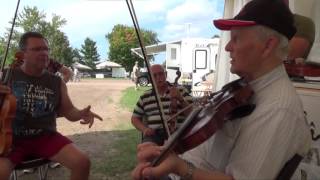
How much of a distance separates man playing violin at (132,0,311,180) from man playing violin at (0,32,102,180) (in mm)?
1900

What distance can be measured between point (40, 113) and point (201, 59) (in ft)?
44.5

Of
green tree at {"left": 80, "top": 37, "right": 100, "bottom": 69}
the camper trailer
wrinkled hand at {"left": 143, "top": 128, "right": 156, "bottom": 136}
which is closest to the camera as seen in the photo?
wrinkled hand at {"left": 143, "top": 128, "right": 156, "bottom": 136}

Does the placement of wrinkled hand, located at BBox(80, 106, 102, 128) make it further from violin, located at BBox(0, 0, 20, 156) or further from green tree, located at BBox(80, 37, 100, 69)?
green tree, located at BBox(80, 37, 100, 69)

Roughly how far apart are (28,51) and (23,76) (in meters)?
0.21

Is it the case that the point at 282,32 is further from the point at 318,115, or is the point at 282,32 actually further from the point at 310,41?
the point at 310,41

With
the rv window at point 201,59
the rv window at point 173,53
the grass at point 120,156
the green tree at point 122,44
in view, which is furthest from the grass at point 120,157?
the green tree at point 122,44

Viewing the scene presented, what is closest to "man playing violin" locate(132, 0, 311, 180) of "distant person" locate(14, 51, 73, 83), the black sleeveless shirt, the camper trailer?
the black sleeveless shirt

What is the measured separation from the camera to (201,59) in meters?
16.7

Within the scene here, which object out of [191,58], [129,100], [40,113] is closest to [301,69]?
[40,113]

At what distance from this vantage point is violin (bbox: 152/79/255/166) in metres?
1.43

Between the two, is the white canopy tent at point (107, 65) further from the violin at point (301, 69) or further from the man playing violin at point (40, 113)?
the violin at point (301, 69)

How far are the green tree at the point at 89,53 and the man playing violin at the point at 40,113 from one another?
65780mm

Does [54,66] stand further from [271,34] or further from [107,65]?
[107,65]

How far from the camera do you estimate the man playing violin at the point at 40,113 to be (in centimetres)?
328
